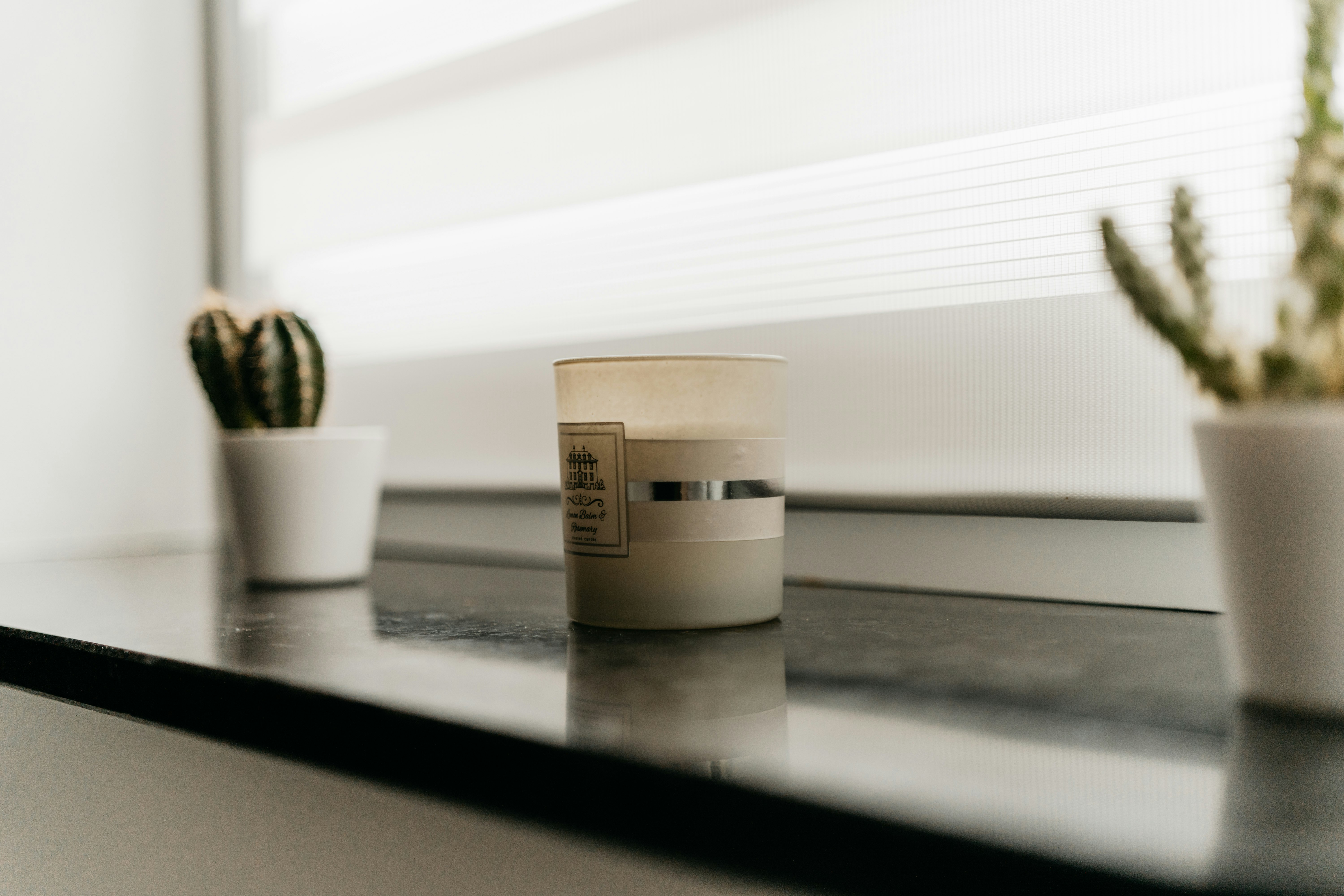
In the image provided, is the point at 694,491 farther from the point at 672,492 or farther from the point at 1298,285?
the point at 1298,285

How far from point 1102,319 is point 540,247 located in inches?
18.8

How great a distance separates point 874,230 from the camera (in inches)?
28.1

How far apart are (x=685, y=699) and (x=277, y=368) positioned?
0.52m

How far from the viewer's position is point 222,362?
2.57 feet

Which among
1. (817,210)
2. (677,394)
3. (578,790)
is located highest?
(817,210)

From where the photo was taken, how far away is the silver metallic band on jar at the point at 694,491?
0.53 m

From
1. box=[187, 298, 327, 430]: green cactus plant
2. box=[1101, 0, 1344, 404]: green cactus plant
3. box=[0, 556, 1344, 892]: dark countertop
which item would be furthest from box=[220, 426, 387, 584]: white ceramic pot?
box=[1101, 0, 1344, 404]: green cactus plant

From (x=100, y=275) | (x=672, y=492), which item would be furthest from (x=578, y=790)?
(x=100, y=275)

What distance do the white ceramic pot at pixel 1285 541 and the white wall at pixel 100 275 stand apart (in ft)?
3.47

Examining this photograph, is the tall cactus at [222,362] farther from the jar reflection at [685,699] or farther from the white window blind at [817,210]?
the jar reflection at [685,699]

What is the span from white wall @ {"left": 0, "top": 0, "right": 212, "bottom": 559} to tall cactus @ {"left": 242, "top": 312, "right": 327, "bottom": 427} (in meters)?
0.39

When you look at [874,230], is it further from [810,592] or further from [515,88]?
[515,88]

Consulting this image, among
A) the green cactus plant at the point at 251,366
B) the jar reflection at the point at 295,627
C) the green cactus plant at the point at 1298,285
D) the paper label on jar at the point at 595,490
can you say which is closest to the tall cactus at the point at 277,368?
the green cactus plant at the point at 251,366

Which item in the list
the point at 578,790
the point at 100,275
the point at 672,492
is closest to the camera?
the point at 578,790
